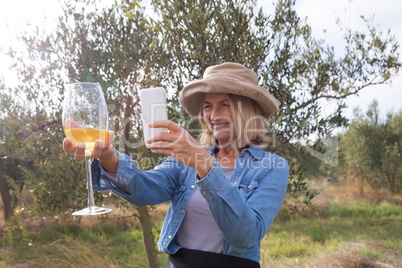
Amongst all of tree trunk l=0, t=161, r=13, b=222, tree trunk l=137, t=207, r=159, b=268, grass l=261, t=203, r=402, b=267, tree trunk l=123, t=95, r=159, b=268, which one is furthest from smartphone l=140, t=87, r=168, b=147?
tree trunk l=0, t=161, r=13, b=222

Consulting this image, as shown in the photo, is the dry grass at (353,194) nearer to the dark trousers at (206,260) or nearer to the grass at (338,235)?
the grass at (338,235)

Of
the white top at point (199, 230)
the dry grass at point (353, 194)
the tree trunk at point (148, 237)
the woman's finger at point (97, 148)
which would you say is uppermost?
the woman's finger at point (97, 148)

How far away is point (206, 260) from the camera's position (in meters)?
2.22

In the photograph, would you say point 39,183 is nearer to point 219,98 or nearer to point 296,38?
point 219,98

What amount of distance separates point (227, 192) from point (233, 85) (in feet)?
3.59

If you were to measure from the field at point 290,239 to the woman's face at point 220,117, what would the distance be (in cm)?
280

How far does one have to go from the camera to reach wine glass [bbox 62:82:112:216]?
172cm

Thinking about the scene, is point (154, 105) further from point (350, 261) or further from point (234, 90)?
point (350, 261)

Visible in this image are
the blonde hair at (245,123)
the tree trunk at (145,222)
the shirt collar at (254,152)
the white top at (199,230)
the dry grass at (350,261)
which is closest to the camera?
the white top at (199,230)

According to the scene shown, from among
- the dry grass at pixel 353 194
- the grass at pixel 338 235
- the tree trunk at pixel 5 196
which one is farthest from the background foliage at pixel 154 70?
the dry grass at pixel 353 194

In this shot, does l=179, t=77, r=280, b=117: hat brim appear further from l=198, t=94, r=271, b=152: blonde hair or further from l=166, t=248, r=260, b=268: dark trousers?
l=166, t=248, r=260, b=268: dark trousers

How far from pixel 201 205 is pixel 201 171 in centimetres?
65

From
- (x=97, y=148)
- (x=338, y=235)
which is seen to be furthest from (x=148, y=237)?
(x=338, y=235)

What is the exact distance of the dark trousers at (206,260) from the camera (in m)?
2.19
